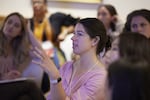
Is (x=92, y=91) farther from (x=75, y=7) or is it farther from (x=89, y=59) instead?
(x=75, y=7)

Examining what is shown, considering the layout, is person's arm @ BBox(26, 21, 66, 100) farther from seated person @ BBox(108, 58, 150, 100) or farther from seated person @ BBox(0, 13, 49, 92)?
seated person @ BBox(0, 13, 49, 92)

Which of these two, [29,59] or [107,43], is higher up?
[107,43]

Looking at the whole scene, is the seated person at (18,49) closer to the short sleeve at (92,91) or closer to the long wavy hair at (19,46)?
the long wavy hair at (19,46)

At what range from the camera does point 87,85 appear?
4.88 feet

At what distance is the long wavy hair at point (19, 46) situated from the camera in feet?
7.75

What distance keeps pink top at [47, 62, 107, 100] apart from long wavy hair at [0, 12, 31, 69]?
0.86 meters

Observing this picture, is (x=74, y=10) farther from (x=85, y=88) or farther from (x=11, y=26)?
Result: (x=85, y=88)

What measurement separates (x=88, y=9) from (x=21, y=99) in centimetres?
237

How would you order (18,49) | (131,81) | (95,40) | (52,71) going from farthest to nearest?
(18,49)
(95,40)
(52,71)
(131,81)

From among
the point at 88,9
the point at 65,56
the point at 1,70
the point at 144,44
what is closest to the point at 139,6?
the point at 88,9

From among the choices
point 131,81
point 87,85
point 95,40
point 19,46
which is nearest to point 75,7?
point 19,46

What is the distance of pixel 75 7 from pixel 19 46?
1.40 meters

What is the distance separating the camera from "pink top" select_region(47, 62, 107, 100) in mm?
1469

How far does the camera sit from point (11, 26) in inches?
94.5
